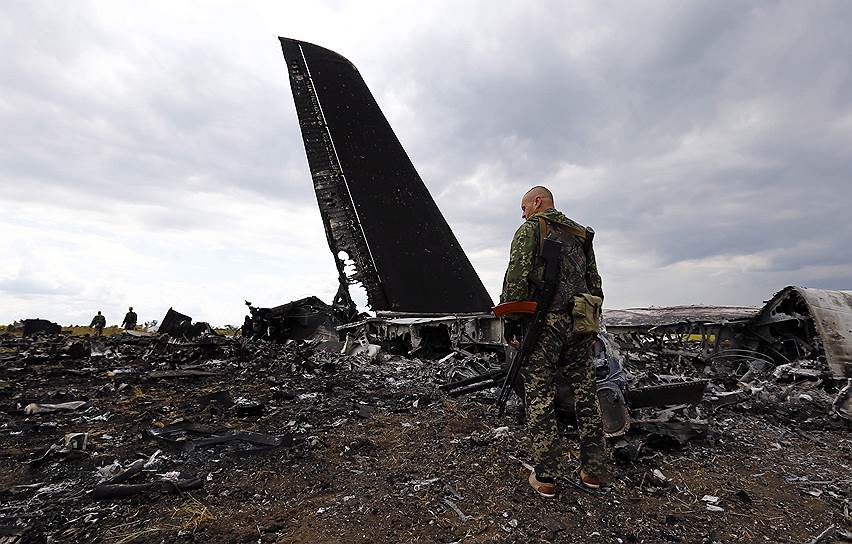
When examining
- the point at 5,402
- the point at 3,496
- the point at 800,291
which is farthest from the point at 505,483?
the point at 800,291

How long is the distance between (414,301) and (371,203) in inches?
117

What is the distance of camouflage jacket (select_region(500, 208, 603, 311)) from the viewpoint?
286 centimetres

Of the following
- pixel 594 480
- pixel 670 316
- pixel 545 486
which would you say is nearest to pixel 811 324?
pixel 670 316

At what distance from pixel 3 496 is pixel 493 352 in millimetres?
6773

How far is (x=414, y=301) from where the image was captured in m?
11.0

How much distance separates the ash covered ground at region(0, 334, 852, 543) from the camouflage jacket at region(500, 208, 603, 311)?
3.91ft

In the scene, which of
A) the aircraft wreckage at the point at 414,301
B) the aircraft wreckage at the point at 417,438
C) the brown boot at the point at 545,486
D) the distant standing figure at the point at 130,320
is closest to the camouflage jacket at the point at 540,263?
the brown boot at the point at 545,486

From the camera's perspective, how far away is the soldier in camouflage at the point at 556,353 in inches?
109

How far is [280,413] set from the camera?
15.6 ft

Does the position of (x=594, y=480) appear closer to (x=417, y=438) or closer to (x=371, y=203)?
(x=417, y=438)

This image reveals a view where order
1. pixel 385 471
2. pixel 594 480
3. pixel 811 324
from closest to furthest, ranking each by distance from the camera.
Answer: pixel 594 480, pixel 385 471, pixel 811 324

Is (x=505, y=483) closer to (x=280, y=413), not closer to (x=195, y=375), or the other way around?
(x=280, y=413)

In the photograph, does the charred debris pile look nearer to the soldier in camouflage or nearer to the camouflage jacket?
the soldier in camouflage

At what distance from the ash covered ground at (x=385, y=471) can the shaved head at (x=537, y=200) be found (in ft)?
5.78
